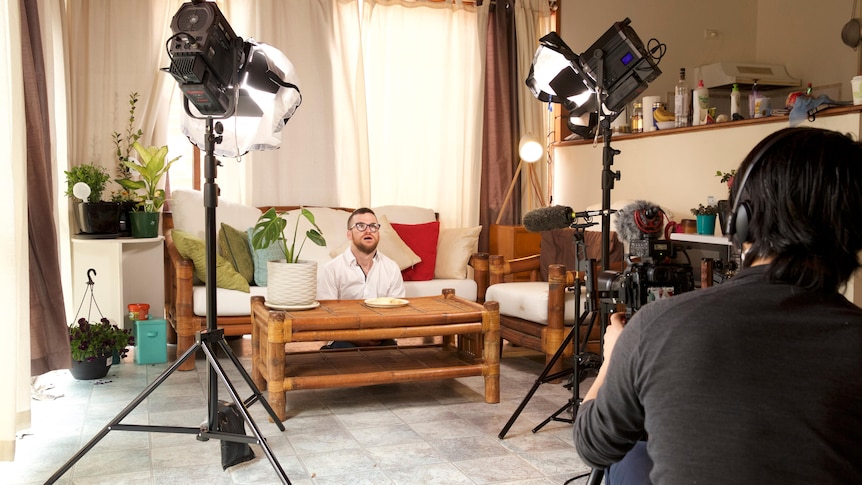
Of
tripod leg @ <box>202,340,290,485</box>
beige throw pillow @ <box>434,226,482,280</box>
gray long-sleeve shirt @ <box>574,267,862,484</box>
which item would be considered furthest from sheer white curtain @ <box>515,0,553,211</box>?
gray long-sleeve shirt @ <box>574,267,862,484</box>

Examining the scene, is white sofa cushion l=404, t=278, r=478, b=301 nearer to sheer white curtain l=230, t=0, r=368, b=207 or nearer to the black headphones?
sheer white curtain l=230, t=0, r=368, b=207

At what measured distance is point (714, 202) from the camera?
409cm

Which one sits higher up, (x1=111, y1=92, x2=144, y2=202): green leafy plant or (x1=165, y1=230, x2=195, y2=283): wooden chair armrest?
(x1=111, y1=92, x2=144, y2=202): green leafy plant

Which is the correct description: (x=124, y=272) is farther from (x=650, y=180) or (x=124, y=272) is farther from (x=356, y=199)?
(x=650, y=180)

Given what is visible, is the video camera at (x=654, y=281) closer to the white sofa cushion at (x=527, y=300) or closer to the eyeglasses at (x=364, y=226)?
the white sofa cushion at (x=527, y=300)

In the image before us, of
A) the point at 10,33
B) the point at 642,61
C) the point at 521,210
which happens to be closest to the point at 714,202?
the point at 642,61

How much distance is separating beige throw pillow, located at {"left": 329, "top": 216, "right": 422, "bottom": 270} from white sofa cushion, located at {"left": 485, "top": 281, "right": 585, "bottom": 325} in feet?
1.97

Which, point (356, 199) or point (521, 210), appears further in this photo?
point (521, 210)

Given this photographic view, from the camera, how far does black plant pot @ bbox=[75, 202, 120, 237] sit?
4258 millimetres

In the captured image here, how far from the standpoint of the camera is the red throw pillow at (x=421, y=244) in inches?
193


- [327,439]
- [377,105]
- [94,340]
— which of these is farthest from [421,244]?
[327,439]

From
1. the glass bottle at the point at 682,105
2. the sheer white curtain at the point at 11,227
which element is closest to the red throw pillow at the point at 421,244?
the glass bottle at the point at 682,105

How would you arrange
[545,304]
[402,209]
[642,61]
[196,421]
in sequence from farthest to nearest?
[402,209]
[545,304]
[196,421]
[642,61]

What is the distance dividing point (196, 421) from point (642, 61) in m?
2.24
